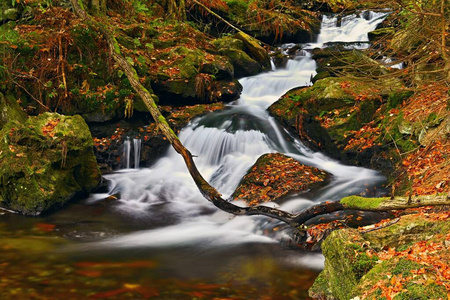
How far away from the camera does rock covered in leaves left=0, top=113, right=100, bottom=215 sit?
23.6 feet

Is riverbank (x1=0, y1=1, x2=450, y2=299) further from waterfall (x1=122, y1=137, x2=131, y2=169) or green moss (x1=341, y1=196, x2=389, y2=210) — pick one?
green moss (x1=341, y1=196, x2=389, y2=210)

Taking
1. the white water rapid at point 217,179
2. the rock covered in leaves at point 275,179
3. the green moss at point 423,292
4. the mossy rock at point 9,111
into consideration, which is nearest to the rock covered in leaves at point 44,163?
the white water rapid at point 217,179

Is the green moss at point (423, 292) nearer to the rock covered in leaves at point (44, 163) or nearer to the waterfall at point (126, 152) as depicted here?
the rock covered in leaves at point (44, 163)

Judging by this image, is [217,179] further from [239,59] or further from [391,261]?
[239,59]

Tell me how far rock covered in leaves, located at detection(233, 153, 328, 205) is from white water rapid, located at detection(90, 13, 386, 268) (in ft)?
1.12

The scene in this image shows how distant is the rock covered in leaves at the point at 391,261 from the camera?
9.77ft

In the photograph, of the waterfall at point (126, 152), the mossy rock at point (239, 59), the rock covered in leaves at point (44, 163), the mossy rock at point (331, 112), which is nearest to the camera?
the rock covered in leaves at point (44, 163)

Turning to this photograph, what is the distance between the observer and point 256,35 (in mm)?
17312

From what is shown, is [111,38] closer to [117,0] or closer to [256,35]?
[117,0]

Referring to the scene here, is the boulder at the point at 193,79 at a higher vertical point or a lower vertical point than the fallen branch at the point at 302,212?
higher

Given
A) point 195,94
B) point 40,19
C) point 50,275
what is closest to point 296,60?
point 195,94

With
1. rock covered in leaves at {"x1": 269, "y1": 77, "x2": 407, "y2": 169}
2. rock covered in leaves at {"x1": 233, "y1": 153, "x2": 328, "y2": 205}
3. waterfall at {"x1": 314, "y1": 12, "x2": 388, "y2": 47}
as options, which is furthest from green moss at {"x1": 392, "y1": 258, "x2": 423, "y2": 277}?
waterfall at {"x1": 314, "y1": 12, "x2": 388, "y2": 47}

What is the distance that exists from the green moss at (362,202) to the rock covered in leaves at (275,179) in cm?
251

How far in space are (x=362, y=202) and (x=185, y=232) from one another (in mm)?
3269
